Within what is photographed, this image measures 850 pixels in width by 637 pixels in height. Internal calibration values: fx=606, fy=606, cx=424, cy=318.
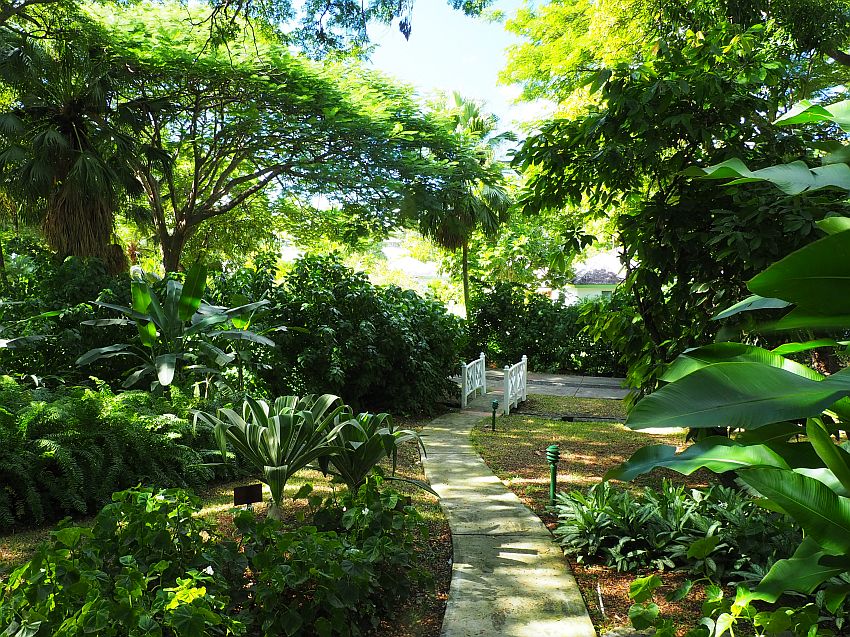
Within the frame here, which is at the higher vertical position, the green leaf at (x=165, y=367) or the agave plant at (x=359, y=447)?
the green leaf at (x=165, y=367)

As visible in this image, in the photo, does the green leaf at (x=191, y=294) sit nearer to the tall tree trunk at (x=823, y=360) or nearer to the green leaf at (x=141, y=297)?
the green leaf at (x=141, y=297)

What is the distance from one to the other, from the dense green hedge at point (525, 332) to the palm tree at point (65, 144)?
1018 centimetres

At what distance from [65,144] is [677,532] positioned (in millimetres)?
A: 10093

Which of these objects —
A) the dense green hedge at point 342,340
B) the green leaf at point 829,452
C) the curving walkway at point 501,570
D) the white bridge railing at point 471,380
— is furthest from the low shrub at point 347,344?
the green leaf at point 829,452

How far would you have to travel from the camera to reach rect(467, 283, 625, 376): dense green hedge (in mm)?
17422

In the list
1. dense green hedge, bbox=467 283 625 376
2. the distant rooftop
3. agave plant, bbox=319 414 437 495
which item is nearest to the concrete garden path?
agave plant, bbox=319 414 437 495

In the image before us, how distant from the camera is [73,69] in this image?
33.6 ft

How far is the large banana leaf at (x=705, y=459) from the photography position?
1.82m

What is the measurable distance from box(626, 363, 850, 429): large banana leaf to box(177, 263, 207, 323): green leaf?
19.6 ft

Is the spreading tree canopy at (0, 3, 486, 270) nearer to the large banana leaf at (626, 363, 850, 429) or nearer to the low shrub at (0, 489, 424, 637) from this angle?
the low shrub at (0, 489, 424, 637)

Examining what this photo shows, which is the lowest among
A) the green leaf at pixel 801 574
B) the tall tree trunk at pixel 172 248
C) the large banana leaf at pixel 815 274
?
the green leaf at pixel 801 574

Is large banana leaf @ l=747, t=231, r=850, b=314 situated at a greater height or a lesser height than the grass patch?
greater

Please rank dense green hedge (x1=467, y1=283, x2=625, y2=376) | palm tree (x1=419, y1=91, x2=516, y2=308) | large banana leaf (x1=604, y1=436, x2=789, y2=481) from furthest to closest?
dense green hedge (x1=467, y1=283, x2=625, y2=376) → palm tree (x1=419, y1=91, x2=516, y2=308) → large banana leaf (x1=604, y1=436, x2=789, y2=481)

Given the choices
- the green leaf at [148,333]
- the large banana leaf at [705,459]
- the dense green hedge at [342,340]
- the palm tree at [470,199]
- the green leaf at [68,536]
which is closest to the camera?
the large banana leaf at [705,459]
